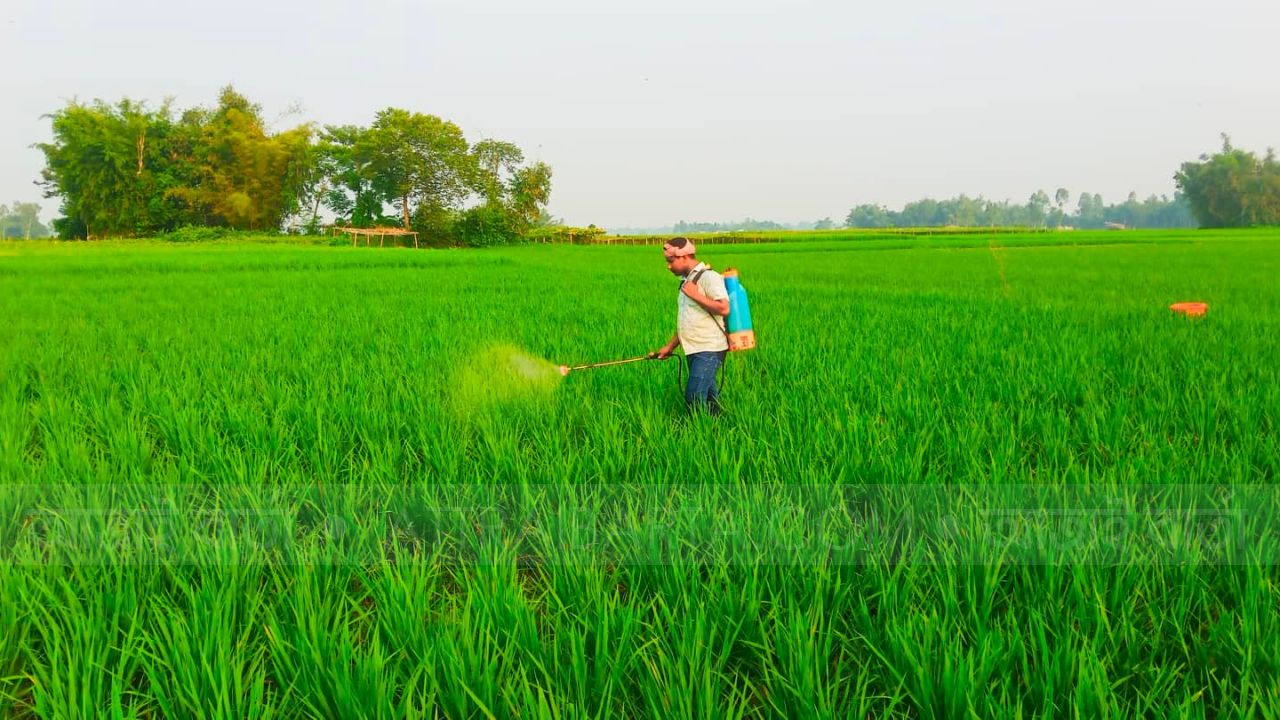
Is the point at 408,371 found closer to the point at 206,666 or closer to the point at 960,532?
the point at 206,666

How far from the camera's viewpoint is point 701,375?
312 centimetres

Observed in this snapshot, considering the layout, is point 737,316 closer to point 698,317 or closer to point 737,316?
point 737,316

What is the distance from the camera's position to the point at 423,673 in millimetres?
1394

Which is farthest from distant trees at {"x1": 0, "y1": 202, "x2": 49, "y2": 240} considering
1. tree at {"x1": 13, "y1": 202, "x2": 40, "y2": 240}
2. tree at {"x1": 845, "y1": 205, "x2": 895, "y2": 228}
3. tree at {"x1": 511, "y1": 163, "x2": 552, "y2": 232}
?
tree at {"x1": 845, "y1": 205, "x2": 895, "y2": 228}

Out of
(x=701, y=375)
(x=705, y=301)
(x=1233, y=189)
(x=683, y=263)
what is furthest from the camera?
(x=1233, y=189)

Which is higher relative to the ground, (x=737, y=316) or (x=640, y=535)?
(x=737, y=316)

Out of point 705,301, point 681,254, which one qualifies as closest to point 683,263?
point 681,254

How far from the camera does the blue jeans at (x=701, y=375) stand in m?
3.09

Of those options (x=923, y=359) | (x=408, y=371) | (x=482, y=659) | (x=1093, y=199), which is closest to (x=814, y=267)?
(x=923, y=359)

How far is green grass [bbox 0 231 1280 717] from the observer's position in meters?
1.34

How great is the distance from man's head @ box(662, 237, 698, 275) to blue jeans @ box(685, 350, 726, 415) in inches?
15.6

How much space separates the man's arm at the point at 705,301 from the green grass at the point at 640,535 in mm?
504

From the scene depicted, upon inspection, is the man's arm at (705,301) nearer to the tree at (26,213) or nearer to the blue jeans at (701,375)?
the blue jeans at (701,375)

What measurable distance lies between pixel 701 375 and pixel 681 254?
57 cm
